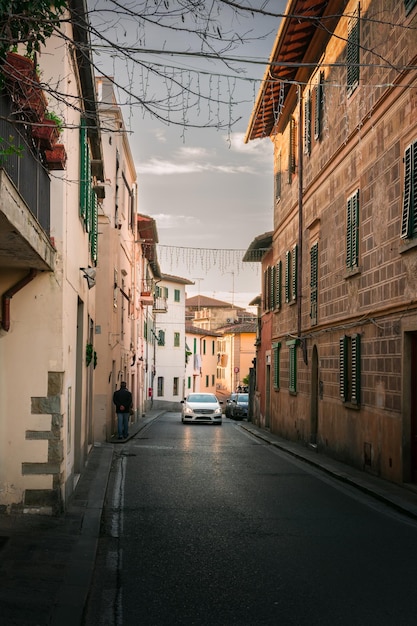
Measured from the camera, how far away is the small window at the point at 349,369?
16.6 m

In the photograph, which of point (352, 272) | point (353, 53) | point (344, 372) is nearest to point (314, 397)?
point (344, 372)

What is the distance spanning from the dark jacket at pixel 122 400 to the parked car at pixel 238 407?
21.8 metres

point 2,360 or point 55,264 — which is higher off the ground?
point 55,264

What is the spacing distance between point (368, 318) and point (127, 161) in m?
20.1

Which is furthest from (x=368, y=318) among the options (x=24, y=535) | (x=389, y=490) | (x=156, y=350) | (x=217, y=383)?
(x=217, y=383)

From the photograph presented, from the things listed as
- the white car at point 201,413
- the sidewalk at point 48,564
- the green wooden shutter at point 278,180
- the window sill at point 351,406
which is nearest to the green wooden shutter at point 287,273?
the green wooden shutter at point 278,180

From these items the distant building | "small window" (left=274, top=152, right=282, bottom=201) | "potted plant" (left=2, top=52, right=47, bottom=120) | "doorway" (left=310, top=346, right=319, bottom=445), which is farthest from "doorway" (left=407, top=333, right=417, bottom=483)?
the distant building

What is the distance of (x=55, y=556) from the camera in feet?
26.4

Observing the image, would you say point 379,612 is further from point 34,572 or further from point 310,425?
point 310,425

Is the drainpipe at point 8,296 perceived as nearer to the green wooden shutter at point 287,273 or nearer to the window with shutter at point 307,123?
the window with shutter at point 307,123

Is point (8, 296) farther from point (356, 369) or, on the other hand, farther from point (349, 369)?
point (349, 369)

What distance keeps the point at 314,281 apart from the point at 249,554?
13.6 m

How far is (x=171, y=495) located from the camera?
1289cm

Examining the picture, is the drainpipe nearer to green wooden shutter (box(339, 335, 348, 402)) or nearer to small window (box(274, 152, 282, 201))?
green wooden shutter (box(339, 335, 348, 402))
